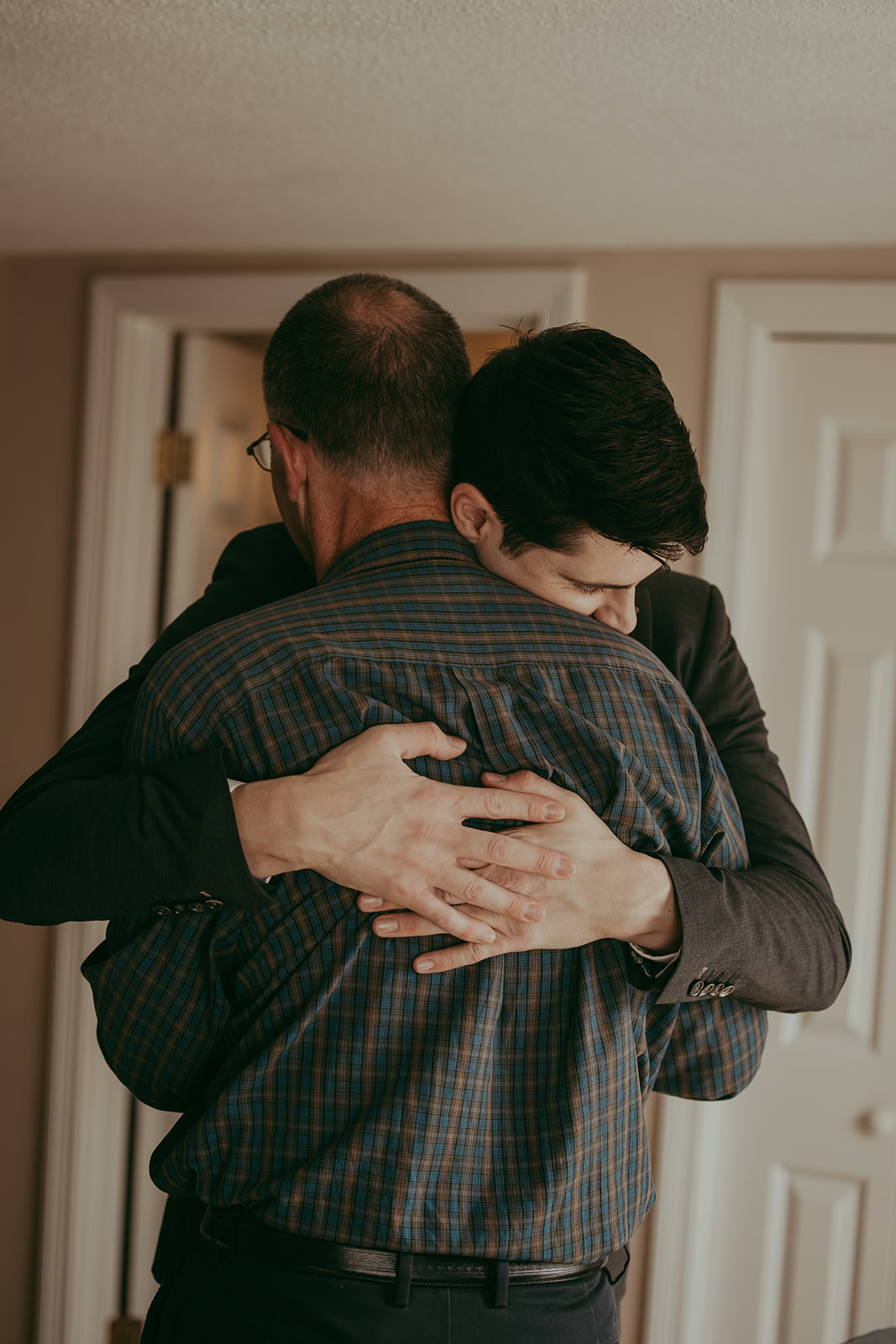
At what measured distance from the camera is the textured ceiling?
4.11ft

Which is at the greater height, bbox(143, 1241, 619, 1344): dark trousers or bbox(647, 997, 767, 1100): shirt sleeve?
bbox(647, 997, 767, 1100): shirt sleeve

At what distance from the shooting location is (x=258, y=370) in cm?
264

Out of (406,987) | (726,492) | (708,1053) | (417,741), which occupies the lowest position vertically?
(708,1053)

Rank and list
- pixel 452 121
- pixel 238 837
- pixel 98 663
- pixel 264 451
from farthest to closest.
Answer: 1. pixel 98 663
2. pixel 452 121
3. pixel 264 451
4. pixel 238 837

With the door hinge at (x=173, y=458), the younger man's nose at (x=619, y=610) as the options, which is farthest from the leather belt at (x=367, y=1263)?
the door hinge at (x=173, y=458)

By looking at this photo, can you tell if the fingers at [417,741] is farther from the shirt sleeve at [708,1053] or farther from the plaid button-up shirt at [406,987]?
the shirt sleeve at [708,1053]

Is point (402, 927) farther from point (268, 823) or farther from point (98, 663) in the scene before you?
point (98, 663)

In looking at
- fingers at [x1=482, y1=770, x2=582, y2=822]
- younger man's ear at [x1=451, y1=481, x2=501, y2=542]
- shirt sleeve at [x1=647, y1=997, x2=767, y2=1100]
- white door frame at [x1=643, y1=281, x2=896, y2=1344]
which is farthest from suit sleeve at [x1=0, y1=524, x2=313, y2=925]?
white door frame at [x1=643, y1=281, x2=896, y2=1344]

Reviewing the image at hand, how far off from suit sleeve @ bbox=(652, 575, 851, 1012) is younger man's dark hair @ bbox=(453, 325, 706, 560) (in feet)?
0.89

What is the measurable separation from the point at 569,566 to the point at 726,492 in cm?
121

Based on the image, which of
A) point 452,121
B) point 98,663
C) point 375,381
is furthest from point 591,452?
point 98,663

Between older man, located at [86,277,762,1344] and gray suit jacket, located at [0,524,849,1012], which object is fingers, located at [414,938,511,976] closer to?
older man, located at [86,277,762,1344]

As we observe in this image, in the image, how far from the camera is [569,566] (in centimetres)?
92

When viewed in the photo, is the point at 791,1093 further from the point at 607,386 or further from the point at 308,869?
the point at 607,386
